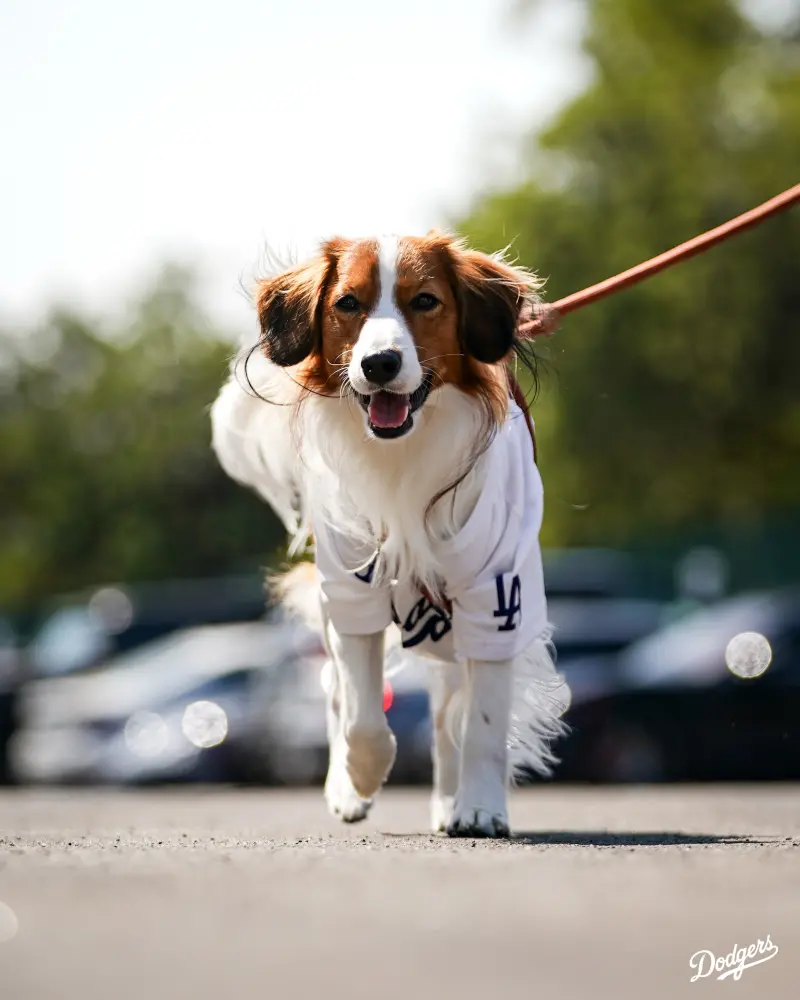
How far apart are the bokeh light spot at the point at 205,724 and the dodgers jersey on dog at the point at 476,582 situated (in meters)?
10.9

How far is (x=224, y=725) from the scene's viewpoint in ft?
58.4

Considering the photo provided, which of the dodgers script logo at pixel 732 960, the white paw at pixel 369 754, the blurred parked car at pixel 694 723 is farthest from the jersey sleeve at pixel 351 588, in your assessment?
the blurred parked car at pixel 694 723

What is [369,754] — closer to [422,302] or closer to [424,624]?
[424,624]

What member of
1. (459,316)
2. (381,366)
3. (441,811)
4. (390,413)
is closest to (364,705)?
(441,811)

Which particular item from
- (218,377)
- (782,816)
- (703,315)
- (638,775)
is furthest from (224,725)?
(218,377)

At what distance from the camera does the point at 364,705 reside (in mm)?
6832

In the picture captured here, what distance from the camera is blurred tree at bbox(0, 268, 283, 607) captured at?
50.7 metres

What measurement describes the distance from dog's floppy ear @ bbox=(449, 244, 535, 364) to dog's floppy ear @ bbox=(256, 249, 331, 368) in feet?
1.70

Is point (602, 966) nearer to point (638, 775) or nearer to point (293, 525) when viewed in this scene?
point (293, 525)

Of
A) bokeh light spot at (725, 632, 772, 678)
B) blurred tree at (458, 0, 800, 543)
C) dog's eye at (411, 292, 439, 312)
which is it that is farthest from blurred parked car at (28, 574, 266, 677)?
dog's eye at (411, 292, 439, 312)

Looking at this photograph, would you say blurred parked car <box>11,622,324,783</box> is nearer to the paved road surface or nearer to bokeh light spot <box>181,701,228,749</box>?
bokeh light spot <box>181,701,228,749</box>

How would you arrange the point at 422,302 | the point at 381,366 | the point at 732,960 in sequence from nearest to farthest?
the point at 732,960, the point at 381,366, the point at 422,302

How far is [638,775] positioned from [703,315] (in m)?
13.3

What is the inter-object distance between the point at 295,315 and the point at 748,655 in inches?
393
